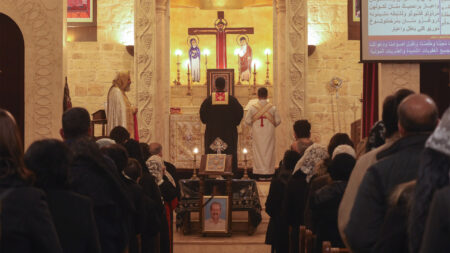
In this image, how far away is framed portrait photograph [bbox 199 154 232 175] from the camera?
9.17 meters

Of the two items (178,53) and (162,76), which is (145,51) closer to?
(162,76)

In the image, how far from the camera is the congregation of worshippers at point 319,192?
2.40 metres

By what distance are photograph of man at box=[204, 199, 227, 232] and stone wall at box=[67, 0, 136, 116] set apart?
6.14 meters

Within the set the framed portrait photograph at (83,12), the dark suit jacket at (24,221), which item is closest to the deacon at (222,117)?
the framed portrait photograph at (83,12)

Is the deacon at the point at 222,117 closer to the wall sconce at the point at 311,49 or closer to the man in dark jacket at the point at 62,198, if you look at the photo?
the wall sconce at the point at 311,49

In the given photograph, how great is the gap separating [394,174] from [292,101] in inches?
395

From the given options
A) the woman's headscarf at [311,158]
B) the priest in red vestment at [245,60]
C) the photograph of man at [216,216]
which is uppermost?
the priest in red vestment at [245,60]

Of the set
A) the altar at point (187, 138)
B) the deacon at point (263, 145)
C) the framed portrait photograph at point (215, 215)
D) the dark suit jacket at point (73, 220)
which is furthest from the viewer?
the altar at point (187, 138)

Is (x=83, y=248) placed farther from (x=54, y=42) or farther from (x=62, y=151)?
(x=54, y=42)

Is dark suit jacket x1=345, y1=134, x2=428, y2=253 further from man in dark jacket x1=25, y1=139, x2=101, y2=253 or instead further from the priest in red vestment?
the priest in red vestment

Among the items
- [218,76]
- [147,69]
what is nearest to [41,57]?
[147,69]

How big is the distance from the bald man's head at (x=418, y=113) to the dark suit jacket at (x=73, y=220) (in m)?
1.47

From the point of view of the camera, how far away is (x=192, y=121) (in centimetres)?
1406

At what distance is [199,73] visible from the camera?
17391 mm
